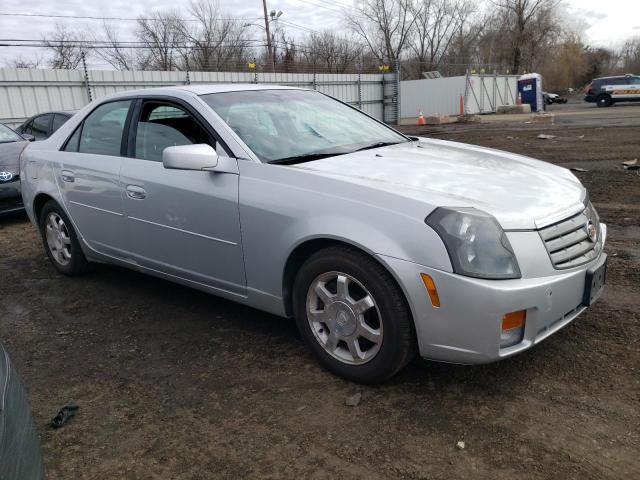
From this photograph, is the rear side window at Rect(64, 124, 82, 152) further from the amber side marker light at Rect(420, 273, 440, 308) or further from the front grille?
the front grille

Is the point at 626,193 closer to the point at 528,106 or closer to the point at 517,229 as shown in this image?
the point at 517,229

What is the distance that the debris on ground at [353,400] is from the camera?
268 centimetres

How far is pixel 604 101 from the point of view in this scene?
32.9 metres

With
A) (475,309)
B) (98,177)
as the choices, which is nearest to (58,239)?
(98,177)

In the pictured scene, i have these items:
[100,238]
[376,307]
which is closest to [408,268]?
[376,307]

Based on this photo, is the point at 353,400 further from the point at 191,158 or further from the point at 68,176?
the point at 68,176

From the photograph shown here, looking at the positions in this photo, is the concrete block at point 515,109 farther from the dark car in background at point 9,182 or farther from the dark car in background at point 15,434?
the dark car in background at point 15,434

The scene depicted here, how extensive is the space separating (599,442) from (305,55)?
36.1m

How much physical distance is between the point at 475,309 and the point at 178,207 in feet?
6.41

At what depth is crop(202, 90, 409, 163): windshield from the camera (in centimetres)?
334

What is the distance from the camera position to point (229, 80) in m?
19.1

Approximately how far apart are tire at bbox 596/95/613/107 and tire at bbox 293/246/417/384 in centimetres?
3509

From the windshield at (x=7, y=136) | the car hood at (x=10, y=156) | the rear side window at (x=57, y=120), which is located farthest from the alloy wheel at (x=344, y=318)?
the rear side window at (x=57, y=120)

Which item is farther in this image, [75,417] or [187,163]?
[187,163]
